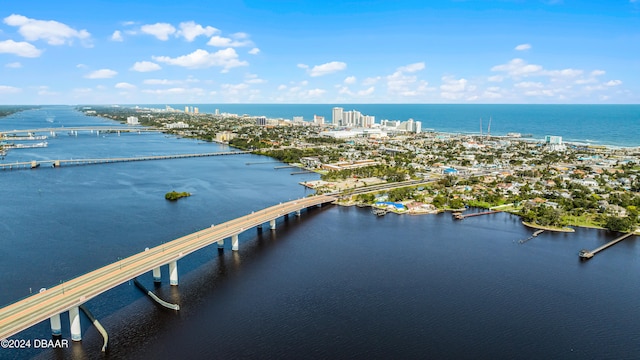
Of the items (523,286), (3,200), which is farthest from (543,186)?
(3,200)

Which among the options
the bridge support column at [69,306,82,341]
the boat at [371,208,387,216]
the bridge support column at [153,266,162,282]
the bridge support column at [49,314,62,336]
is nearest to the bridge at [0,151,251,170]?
the boat at [371,208,387,216]

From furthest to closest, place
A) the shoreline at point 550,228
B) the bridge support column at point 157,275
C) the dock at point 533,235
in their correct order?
the shoreline at point 550,228, the dock at point 533,235, the bridge support column at point 157,275

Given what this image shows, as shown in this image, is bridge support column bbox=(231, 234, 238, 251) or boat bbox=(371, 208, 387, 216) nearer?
bridge support column bbox=(231, 234, 238, 251)

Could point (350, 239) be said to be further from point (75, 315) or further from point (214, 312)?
point (75, 315)

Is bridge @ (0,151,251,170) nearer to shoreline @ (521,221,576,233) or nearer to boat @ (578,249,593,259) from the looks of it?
shoreline @ (521,221,576,233)

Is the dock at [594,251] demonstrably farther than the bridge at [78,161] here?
No

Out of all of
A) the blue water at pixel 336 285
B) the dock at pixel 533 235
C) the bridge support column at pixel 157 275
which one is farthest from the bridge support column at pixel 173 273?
the dock at pixel 533 235

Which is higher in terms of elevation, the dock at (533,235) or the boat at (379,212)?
the boat at (379,212)

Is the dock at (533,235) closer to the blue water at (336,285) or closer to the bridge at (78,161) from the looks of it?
the blue water at (336,285)
